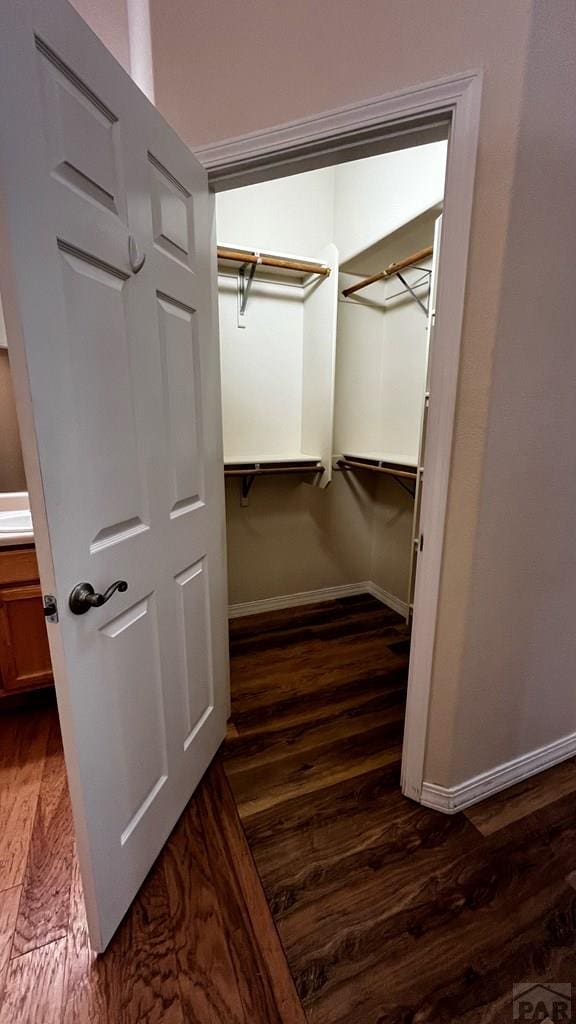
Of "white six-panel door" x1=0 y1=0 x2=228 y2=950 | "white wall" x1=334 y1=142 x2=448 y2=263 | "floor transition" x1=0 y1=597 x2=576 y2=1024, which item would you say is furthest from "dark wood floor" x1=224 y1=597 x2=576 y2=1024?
"white wall" x1=334 y1=142 x2=448 y2=263

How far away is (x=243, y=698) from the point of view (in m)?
1.93

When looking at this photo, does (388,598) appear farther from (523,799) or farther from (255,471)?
(523,799)

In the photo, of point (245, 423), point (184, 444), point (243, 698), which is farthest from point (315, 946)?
point (245, 423)

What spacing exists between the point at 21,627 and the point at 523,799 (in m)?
2.01

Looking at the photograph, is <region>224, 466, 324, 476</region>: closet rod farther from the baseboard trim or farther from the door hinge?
the door hinge

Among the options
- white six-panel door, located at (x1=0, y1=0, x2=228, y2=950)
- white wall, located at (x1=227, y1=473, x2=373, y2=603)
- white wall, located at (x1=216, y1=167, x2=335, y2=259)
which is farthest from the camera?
white wall, located at (x1=227, y1=473, x2=373, y2=603)

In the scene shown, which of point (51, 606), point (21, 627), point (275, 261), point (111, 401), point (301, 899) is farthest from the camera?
point (275, 261)

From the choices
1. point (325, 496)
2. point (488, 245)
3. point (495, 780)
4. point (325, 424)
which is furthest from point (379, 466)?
point (495, 780)

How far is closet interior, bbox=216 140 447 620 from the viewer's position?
222 centimetres

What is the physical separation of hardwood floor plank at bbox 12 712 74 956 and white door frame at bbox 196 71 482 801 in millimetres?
1130

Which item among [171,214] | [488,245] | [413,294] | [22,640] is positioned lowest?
[22,640]

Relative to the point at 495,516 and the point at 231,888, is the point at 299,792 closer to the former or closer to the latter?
the point at 231,888

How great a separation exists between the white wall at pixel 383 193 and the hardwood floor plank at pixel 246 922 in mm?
2566

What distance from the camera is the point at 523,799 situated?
1.43 m
